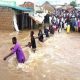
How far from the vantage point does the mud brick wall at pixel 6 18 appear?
24703mm

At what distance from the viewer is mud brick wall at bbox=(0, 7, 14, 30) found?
81.0ft

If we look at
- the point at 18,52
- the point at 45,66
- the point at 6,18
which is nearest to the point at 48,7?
the point at 6,18

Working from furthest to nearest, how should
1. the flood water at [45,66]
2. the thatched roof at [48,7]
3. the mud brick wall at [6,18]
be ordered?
the thatched roof at [48,7], the mud brick wall at [6,18], the flood water at [45,66]

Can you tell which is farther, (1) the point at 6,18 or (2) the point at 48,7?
(2) the point at 48,7

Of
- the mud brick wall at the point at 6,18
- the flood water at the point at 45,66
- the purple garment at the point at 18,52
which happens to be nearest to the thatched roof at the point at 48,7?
the mud brick wall at the point at 6,18

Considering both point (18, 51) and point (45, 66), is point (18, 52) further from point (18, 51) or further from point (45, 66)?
point (45, 66)

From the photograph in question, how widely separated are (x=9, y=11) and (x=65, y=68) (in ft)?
47.9

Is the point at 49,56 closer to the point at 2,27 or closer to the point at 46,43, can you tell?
the point at 46,43

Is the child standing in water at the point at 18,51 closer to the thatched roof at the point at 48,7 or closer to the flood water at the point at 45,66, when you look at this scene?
the flood water at the point at 45,66

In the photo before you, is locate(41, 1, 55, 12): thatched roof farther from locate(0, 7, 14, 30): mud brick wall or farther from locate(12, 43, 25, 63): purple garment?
locate(12, 43, 25, 63): purple garment

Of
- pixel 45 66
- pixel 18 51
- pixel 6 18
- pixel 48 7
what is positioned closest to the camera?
pixel 18 51

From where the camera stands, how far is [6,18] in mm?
24891

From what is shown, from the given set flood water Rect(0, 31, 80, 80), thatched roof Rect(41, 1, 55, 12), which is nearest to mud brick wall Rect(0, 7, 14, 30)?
flood water Rect(0, 31, 80, 80)

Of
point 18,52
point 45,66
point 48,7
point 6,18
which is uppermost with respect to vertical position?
point 6,18
